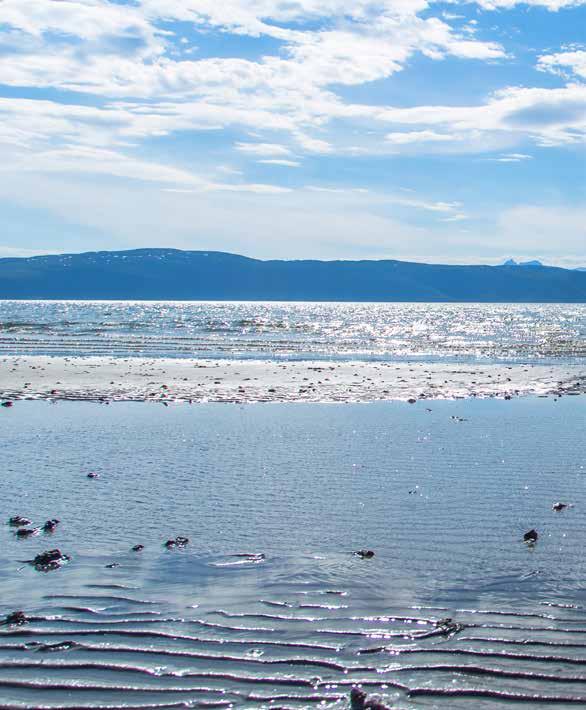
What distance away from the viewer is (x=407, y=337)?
96.4 meters

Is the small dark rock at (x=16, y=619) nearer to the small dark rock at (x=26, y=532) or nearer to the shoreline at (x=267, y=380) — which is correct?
the small dark rock at (x=26, y=532)

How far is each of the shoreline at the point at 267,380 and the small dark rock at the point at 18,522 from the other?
17.7 m

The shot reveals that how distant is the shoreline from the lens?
34.3m

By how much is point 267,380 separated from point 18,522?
94.0ft

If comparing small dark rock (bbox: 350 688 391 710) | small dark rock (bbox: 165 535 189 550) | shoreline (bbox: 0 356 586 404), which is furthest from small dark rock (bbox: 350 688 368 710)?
shoreline (bbox: 0 356 586 404)

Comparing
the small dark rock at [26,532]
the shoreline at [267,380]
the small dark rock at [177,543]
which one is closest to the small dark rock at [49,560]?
the small dark rock at [26,532]

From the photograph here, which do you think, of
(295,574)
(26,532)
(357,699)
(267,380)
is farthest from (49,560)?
(267,380)

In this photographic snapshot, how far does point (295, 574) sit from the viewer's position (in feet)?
37.7

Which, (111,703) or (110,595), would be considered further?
(110,595)

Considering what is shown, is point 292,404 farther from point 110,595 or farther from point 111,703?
point 111,703

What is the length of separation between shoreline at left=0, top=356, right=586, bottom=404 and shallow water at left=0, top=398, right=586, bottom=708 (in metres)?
11.9

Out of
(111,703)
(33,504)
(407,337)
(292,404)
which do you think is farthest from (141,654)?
(407,337)

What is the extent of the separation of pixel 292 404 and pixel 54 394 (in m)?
10.5

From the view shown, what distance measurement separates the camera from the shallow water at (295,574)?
26.9ft
